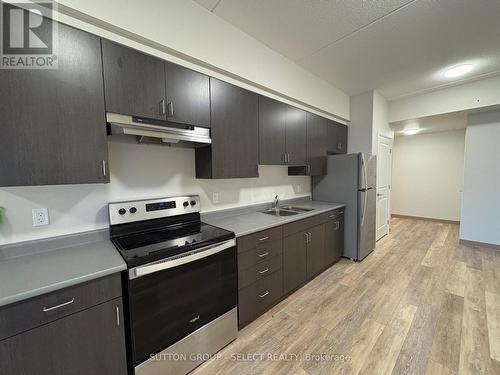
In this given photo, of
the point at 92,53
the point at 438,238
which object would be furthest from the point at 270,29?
the point at 438,238

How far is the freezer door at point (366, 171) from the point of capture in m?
2.99

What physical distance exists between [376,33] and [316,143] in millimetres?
1367

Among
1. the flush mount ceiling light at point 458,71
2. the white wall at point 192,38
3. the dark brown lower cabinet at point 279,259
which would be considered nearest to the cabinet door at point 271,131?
the white wall at point 192,38

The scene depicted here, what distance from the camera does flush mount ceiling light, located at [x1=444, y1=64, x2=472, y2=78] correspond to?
9.19 feet

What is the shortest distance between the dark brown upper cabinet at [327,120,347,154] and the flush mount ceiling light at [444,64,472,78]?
1.48 meters

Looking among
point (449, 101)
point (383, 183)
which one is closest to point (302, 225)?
point (383, 183)

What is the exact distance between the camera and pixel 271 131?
93.4 inches

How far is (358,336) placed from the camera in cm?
177

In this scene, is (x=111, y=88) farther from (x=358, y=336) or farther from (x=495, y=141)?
(x=495, y=141)

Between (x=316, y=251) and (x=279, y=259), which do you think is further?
(x=316, y=251)

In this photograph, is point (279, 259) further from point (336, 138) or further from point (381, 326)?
point (336, 138)

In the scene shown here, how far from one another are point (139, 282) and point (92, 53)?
1378 mm

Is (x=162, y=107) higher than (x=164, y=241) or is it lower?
higher

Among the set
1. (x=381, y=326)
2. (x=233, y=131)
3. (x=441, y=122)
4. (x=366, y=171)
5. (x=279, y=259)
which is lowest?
(x=381, y=326)
